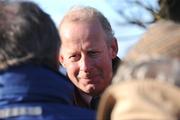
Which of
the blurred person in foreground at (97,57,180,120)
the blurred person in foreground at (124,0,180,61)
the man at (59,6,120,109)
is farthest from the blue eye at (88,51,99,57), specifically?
the blurred person in foreground at (97,57,180,120)

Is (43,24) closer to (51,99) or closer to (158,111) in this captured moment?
(51,99)

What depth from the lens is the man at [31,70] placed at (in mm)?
2045

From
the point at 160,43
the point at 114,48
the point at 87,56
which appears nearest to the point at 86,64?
the point at 87,56

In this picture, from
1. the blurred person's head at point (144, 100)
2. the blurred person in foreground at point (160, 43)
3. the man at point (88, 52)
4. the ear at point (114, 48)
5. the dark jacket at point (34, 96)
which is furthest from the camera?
the ear at point (114, 48)

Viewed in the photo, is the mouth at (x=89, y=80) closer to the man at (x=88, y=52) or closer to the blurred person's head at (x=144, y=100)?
the man at (x=88, y=52)

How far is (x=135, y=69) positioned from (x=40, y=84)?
574 millimetres

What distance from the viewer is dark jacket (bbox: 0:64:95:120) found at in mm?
2033

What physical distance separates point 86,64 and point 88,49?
96 millimetres

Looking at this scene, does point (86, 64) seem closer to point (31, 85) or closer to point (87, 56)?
point (87, 56)

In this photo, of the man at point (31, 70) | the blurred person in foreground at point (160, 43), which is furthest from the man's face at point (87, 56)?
the blurred person in foreground at point (160, 43)

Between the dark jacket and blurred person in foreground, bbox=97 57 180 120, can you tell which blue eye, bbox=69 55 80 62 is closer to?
the dark jacket

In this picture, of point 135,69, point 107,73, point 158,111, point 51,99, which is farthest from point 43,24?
point 107,73

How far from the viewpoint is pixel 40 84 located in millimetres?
2090

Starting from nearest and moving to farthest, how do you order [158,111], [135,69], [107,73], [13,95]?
[158,111] → [135,69] → [13,95] → [107,73]
